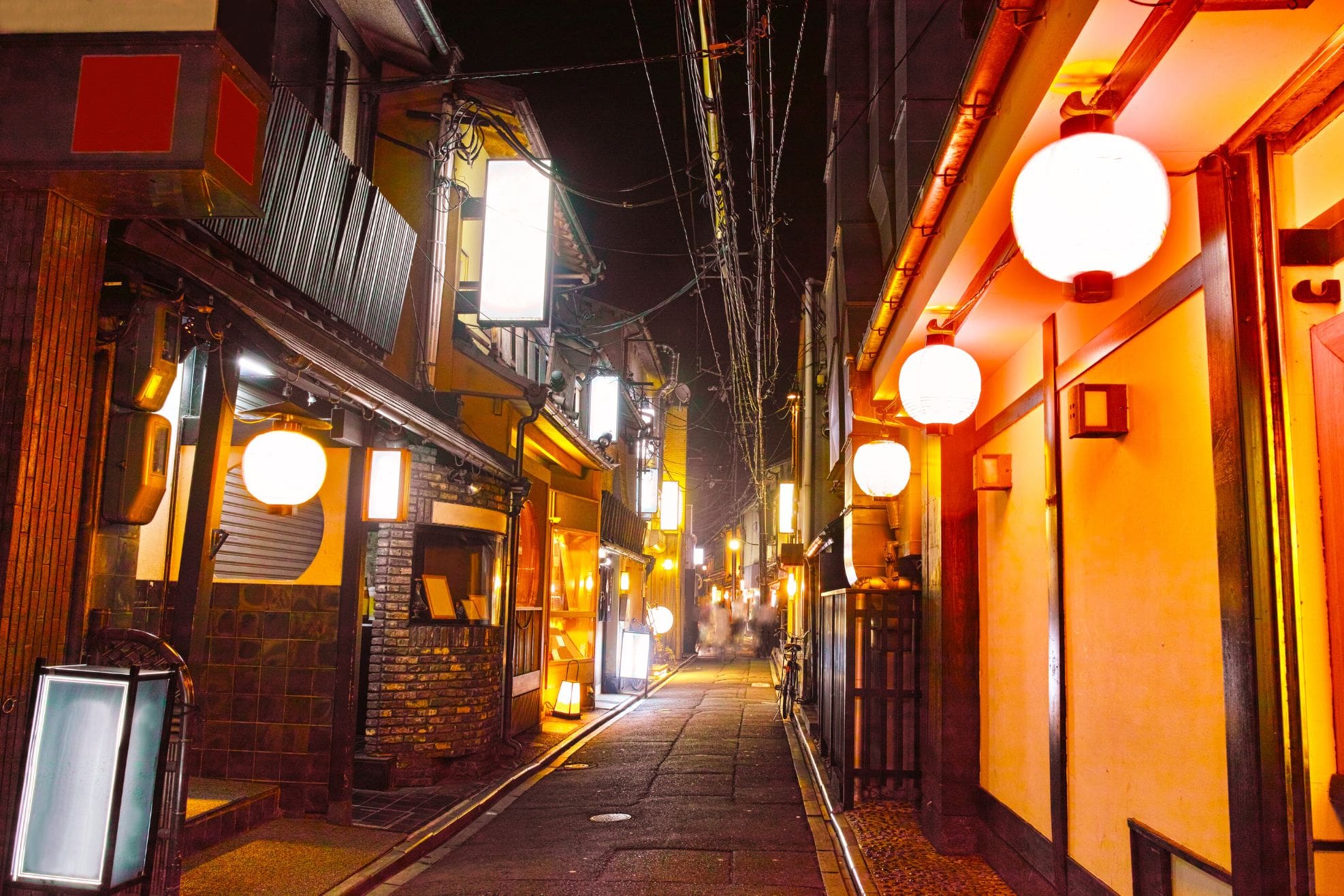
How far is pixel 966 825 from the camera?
9.68 m

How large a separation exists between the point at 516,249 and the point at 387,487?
586 cm

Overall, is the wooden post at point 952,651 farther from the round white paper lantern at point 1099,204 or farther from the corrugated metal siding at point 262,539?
the corrugated metal siding at point 262,539

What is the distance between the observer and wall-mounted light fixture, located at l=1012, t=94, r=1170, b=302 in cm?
408

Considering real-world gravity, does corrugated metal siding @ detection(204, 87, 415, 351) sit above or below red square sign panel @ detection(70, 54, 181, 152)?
above

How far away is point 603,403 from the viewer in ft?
93.9

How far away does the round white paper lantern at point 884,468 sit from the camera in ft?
40.0

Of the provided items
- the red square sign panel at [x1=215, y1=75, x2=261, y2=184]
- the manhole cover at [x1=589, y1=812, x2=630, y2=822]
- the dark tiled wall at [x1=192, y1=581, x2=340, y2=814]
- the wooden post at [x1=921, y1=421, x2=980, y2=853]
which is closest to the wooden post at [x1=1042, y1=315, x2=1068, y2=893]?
the wooden post at [x1=921, y1=421, x2=980, y2=853]

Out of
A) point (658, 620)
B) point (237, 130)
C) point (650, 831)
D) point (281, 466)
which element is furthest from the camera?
point (658, 620)

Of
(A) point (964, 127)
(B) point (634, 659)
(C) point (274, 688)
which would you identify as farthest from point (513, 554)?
(B) point (634, 659)

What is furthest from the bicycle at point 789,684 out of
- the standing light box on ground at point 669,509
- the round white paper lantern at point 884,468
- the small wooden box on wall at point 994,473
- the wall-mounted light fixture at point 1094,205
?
the standing light box on ground at point 669,509

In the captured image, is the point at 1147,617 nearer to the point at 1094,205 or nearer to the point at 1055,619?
the point at 1055,619

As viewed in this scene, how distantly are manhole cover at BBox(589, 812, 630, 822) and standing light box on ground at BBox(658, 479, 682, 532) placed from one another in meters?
31.6

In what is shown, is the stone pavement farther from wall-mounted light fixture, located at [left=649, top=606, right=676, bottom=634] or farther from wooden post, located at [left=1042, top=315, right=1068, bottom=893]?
wall-mounted light fixture, located at [left=649, top=606, right=676, bottom=634]

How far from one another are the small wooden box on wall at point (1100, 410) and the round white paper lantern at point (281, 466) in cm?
673
